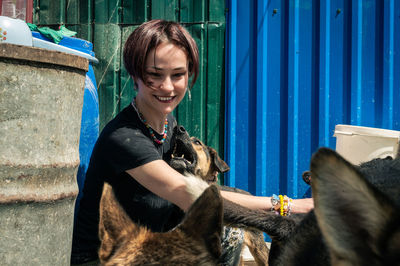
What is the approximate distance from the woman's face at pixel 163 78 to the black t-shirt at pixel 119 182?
16 centimetres

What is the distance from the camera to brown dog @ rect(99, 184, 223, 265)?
1544mm

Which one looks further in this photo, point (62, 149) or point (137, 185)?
point (137, 185)

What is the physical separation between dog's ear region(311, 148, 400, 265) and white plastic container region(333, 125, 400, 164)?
312cm

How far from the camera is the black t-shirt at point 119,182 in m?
2.43

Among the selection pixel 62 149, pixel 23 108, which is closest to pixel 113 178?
pixel 62 149

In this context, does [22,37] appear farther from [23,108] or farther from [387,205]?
[387,205]

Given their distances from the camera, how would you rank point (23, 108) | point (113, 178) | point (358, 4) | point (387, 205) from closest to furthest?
point (387, 205)
point (23, 108)
point (113, 178)
point (358, 4)

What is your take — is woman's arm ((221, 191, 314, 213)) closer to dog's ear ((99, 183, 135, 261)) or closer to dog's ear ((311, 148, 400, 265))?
dog's ear ((99, 183, 135, 261))

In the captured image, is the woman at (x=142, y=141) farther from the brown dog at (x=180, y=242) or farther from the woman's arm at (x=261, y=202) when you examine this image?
the brown dog at (x=180, y=242)

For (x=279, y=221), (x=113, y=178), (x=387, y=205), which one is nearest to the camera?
(x=387, y=205)

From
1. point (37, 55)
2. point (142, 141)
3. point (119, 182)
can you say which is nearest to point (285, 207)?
point (142, 141)

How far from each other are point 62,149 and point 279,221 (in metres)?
1.28

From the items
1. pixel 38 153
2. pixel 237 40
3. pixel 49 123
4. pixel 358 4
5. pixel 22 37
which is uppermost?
pixel 358 4

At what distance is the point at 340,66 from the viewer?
5523mm
